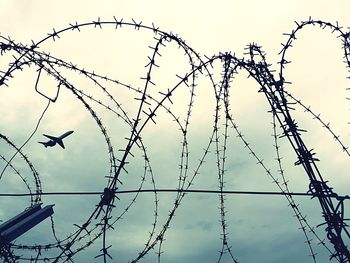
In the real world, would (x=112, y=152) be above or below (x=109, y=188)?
above

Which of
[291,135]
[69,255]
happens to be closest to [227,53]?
[291,135]

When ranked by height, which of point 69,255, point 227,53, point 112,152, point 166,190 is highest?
point 227,53

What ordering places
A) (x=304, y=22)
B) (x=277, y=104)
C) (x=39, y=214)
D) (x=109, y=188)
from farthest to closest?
(x=39, y=214) → (x=304, y=22) → (x=277, y=104) → (x=109, y=188)

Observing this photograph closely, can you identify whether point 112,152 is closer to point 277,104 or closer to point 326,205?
point 277,104

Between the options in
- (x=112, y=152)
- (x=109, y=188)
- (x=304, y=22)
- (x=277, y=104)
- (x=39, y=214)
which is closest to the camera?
(x=109, y=188)

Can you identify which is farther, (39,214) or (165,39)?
(39,214)

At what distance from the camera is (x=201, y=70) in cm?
521

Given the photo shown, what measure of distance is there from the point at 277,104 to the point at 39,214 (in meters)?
3.17

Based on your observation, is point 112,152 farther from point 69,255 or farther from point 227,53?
point 227,53

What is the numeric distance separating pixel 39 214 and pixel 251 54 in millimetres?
3123

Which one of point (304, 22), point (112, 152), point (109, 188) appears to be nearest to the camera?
point (109, 188)

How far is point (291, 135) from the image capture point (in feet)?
15.7

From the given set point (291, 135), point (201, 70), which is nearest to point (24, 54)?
point (201, 70)

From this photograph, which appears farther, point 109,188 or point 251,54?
point 251,54
